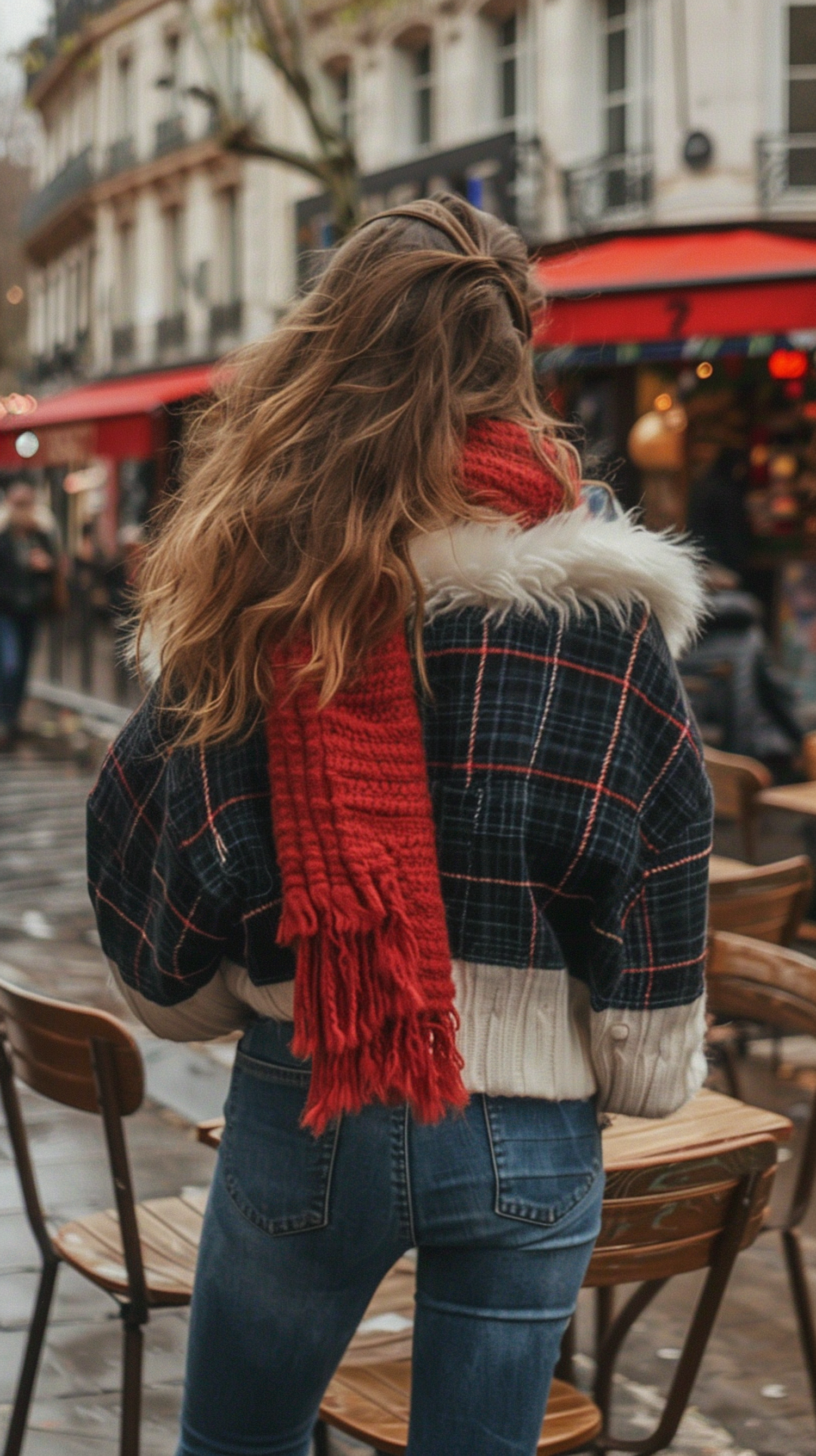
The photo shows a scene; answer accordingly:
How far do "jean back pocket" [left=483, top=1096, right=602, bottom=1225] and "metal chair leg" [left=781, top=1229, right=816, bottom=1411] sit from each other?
1529 millimetres

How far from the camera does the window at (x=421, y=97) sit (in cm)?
2034

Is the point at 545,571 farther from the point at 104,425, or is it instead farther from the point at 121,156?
the point at 121,156

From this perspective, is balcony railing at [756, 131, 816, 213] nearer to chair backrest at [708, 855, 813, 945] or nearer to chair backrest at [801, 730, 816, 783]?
chair backrest at [801, 730, 816, 783]

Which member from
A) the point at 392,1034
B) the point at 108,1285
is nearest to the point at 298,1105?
the point at 392,1034

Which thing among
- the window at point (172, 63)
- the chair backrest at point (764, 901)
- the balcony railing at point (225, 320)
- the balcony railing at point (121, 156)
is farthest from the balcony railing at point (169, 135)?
the chair backrest at point (764, 901)

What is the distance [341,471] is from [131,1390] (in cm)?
155

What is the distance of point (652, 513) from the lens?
1374cm

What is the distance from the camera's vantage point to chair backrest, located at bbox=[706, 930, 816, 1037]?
10.1ft

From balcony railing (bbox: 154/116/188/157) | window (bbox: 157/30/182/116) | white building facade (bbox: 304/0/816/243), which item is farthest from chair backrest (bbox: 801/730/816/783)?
window (bbox: 157/30/182/116)

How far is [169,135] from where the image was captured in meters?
29.2

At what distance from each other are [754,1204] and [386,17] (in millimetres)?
19654

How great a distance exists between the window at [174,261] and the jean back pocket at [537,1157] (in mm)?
28222

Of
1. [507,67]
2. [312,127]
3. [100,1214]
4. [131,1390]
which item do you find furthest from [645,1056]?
[507,67]

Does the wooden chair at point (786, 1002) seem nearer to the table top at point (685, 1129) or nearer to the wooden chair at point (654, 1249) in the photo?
the table top at point (685, 1129)
